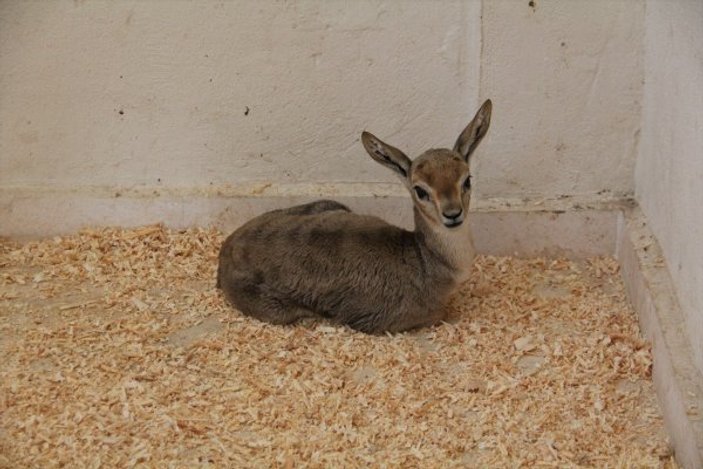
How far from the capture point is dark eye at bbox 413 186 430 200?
18.2ft

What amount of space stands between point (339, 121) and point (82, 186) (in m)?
1.80

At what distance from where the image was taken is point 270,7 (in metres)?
6.29

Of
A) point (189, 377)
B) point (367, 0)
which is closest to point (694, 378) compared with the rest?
point (189, 377)

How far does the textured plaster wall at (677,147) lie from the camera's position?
4.88 m

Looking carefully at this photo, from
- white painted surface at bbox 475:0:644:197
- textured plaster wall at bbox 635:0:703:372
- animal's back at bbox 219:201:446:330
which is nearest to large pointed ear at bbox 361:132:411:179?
animal's back at bbox 219:201:446:330

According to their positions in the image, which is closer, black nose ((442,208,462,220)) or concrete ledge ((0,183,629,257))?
black nose ((442,208,462,220))

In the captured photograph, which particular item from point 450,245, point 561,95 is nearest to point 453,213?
point 450,245

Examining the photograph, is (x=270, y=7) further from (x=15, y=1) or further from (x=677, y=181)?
(x=677, y=181)

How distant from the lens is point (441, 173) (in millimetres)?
5484

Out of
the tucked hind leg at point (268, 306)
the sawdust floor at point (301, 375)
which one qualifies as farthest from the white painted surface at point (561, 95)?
the tucked hind leg at point (268, 306)

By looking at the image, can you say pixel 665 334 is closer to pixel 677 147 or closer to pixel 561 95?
pixel 677 147

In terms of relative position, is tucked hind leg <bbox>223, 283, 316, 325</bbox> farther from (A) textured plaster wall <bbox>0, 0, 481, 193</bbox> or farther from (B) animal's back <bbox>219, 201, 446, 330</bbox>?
(A) textured plaster wall <bbox>0, 0, 481, 193</bbox>

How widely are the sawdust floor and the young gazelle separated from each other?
0.45ft

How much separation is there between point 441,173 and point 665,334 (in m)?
1.42
